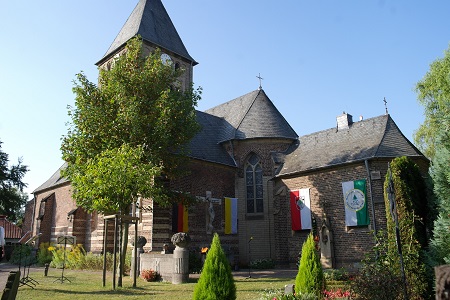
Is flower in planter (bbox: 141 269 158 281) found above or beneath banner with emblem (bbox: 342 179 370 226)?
beneath

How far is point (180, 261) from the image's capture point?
13.7 m

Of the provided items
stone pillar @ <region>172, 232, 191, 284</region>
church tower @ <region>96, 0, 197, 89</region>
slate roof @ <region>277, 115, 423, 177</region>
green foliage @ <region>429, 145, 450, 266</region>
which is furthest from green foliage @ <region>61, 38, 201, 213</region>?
church tower @ <region>96, 0, 197, 89</region>

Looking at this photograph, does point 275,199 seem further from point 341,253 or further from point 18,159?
point 18,159

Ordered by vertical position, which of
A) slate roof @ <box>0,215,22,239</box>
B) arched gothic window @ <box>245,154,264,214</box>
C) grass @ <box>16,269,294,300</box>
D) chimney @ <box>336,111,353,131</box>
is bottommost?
grass @ <box>16,269,294,300</box>

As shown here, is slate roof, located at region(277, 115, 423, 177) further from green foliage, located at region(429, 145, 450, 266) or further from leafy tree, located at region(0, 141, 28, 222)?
leafy tree, located at region(0, 141, 28, 222)

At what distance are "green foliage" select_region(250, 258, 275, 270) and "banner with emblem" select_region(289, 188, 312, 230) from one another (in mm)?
2471

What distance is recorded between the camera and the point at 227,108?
28.8m

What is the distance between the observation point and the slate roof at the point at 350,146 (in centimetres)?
1861

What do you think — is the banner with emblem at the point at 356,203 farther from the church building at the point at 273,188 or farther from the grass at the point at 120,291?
the grass at the point at 120,291

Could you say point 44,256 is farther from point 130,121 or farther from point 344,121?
point 344,121

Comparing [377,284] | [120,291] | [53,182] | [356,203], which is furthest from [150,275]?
[53,182]

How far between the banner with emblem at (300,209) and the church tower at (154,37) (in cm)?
1278

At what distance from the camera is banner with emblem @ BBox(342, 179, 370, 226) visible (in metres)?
18.1

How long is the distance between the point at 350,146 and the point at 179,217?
10.1 meters
